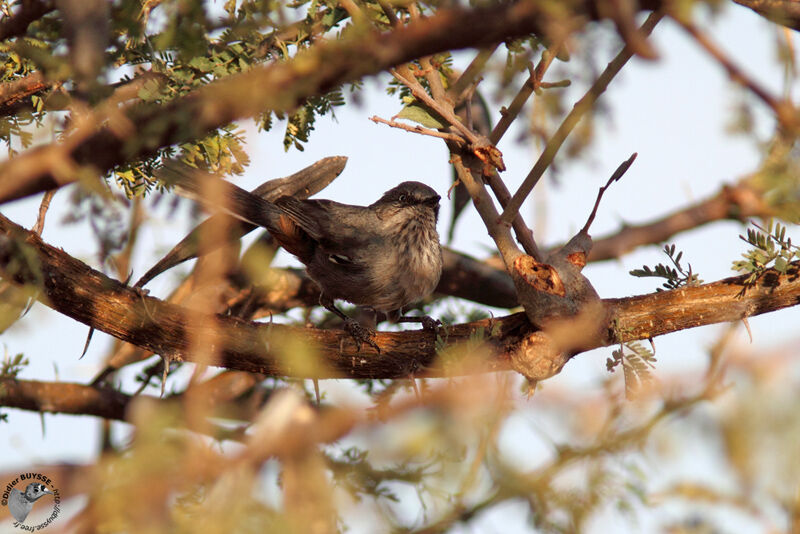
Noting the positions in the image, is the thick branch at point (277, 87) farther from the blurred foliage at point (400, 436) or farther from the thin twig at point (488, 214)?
the thin twig at point (488, 214)

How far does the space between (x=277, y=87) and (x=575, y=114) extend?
7.26 ft

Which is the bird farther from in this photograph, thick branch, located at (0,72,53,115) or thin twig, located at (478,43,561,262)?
thick branch, located at (0,72,53,115)

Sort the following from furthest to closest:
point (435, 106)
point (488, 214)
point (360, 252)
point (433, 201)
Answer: point (433, 201)
point (360, 252)
point (488, 214)
point (435, 106)

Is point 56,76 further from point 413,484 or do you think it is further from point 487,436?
point 413,484

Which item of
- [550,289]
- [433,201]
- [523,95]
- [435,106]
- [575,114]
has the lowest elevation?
[550,289]

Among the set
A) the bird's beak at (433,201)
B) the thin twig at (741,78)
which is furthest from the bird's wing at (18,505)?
the thin twig at (741,78)

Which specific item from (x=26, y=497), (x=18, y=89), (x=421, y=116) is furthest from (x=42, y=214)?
(x=421, y=116)

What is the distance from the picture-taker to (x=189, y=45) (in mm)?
2125

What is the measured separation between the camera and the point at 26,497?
409 cm

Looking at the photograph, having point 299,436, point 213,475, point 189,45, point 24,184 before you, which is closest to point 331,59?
point 189,45

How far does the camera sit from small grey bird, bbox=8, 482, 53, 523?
397 cm

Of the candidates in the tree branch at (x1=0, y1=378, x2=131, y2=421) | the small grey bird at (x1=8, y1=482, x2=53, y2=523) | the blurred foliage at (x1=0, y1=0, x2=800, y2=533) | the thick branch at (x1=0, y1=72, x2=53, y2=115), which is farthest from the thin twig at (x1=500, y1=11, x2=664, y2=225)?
the tree branch at (x1=0, y1=378, x2=131, y2=421)

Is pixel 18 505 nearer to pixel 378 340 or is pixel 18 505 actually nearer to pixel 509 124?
pixel 378 340

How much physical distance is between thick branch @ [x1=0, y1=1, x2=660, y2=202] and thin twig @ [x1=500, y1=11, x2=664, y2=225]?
1949 millimetres
